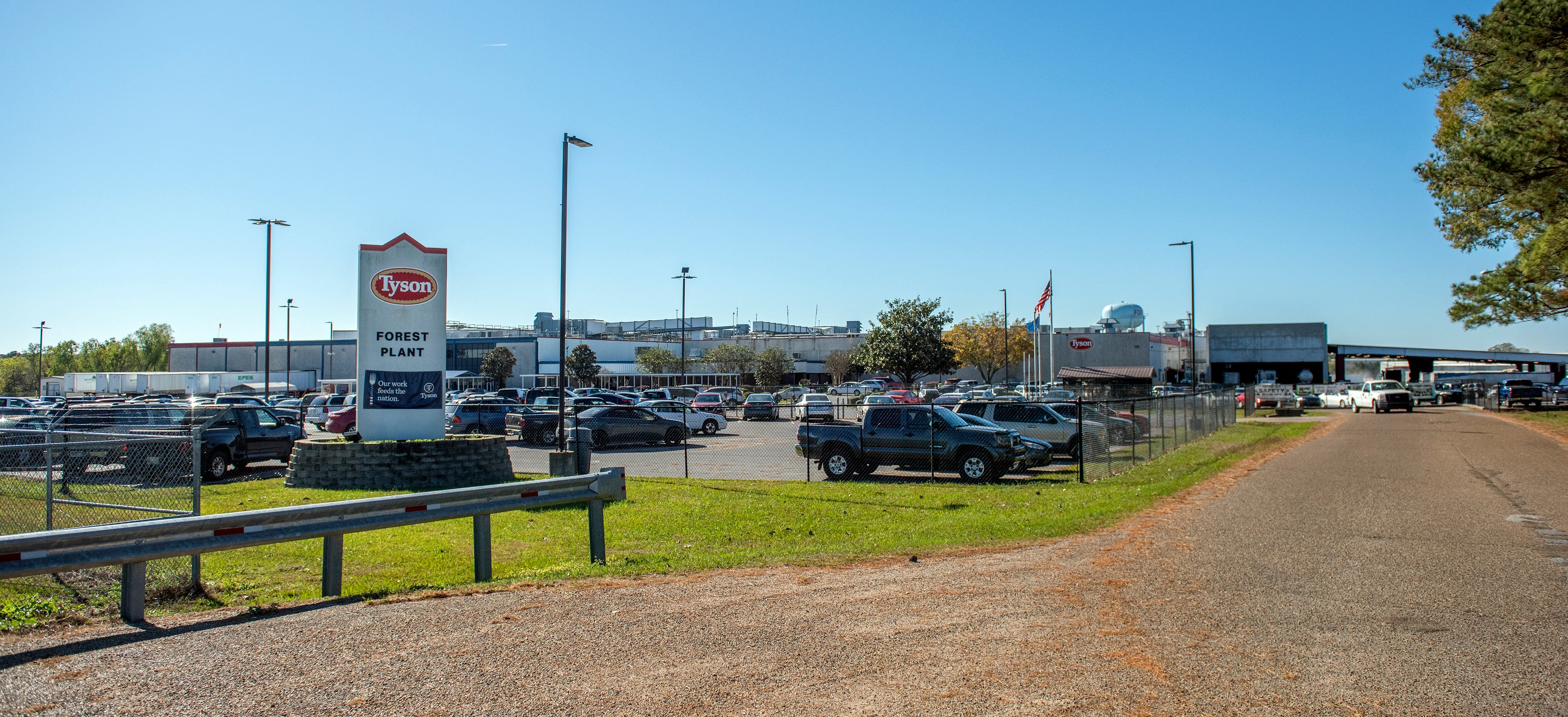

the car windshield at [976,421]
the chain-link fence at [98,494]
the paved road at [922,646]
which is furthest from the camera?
the car windshield at [976,421]

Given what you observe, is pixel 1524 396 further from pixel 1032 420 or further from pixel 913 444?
pixel 913 444

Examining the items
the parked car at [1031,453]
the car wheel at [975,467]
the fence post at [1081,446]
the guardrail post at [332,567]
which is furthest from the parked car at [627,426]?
the guardrail post at [332,567]

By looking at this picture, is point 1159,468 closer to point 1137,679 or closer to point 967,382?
point 1137,679

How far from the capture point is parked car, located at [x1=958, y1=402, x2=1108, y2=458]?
21.2m

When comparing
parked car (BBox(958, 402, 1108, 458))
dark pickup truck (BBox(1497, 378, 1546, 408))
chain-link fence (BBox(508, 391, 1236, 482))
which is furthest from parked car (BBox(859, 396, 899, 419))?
dark pickup truck (BBox(1497, 378, 1546, 408))

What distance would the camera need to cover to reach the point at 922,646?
5613mm

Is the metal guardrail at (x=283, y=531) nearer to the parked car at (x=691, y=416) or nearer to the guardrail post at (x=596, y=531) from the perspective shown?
the guardrail post at (x=596, y=531)

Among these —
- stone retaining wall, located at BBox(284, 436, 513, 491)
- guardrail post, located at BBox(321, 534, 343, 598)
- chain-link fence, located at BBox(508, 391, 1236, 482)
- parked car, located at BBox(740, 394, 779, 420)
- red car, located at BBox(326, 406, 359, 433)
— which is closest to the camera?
guardrail post, located at BBox(321, 534, 343, 598)

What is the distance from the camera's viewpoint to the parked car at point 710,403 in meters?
43.2

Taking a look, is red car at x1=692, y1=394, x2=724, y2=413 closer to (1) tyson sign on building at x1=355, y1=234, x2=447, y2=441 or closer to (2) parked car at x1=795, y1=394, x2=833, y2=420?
(2) parked car at x1=795, y1=394, x2=833, y2=420

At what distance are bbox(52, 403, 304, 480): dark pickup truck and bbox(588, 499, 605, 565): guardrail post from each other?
3.57 m

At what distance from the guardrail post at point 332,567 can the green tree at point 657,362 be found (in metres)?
71.9

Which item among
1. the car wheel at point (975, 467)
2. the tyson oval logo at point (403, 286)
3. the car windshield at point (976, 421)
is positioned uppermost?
the tyson oval logo at point (403, 286)

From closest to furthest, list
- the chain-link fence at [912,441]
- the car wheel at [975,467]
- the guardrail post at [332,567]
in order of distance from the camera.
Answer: the guardrail post at [332,567] → the car wheel at [975,467] → the chain-link fence at [912,441]
